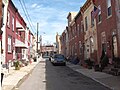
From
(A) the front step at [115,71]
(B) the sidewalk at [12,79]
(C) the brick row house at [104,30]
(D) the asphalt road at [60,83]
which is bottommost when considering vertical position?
Result: (D) the asphalt road at [60,83]

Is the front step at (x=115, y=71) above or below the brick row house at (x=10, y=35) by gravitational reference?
below

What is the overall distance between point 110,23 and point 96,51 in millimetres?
6034

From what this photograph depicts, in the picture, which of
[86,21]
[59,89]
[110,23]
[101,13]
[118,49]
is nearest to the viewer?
[59,89]

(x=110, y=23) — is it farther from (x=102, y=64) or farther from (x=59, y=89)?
(x=59, y=89)

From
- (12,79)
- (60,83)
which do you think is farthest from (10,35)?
(60,83)

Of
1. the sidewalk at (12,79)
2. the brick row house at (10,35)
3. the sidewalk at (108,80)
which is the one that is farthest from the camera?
the brick row house at (10,35)

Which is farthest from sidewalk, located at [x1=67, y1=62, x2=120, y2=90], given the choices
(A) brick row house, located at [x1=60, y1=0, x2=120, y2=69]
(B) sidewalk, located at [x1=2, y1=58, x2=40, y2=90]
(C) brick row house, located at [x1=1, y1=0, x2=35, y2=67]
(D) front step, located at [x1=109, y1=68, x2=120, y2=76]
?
(C) brick row house, located at [x1=1, y1=0, x2=35, y2=67]

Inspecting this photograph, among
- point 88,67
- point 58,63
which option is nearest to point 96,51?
point 88,67

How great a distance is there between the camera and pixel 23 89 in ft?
41.9

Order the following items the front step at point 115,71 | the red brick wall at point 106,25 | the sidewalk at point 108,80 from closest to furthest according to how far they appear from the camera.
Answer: the sidewalk at point 108,80
the front step at point 115,71
the red brick wall at point 106,25

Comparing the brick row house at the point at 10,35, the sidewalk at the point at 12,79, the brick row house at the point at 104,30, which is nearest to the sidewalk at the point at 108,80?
the brick row house at the point at 104,30

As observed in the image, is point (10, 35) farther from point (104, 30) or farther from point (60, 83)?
point (60, 83)

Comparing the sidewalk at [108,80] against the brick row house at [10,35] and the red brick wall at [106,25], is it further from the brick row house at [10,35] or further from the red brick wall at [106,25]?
the brick row house at [10,35]

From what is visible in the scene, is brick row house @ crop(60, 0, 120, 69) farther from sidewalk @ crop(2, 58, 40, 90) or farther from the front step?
sidewalk @ crop(2, 58, 40, 90)
